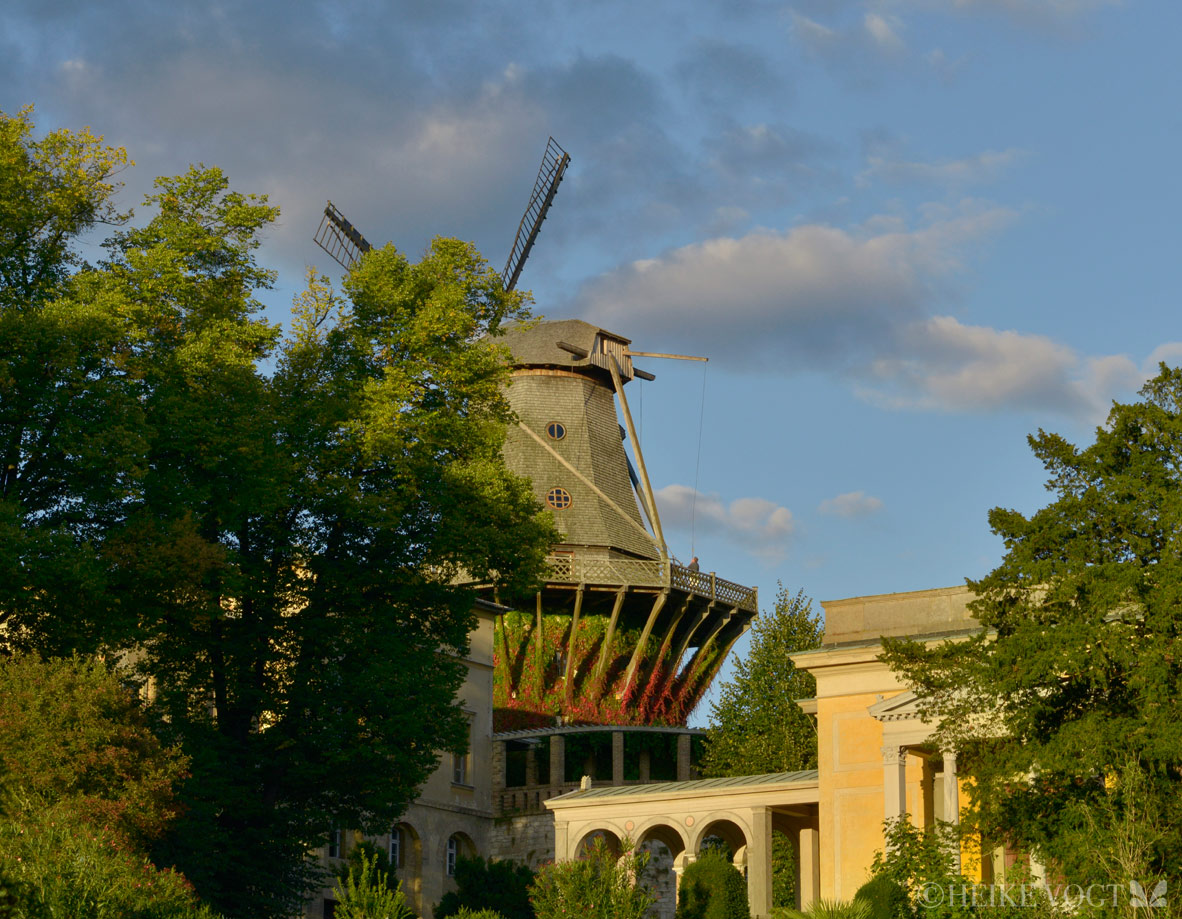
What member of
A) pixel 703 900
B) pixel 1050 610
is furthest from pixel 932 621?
pixel 1050 610

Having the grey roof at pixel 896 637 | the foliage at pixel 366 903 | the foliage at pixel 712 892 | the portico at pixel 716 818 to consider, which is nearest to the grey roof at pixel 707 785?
the portico at pixel 716 818

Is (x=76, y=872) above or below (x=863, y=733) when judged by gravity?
below

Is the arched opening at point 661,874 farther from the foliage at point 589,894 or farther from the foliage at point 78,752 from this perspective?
the foliage at point 78,752

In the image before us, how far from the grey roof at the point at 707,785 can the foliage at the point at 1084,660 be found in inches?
400

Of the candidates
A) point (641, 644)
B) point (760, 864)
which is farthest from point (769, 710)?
point (760, 864)

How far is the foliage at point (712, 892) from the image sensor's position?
34.2 m

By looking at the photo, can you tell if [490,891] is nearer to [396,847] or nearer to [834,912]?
[834,912]

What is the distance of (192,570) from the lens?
89.4 ft

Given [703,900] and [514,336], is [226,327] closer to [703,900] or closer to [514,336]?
[703,900]

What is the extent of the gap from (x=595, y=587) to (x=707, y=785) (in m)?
14.2

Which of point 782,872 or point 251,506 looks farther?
point 782,872

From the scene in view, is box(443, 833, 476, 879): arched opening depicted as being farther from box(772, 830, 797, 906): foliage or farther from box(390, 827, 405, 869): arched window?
box(772, 830, 797, 906): foliage

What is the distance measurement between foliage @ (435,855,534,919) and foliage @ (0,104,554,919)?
2.35 m

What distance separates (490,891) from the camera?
1266 inches
